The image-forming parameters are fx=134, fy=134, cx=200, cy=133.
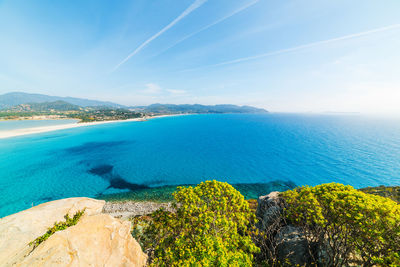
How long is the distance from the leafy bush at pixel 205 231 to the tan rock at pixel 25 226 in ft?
27.4

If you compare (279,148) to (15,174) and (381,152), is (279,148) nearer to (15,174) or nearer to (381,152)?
(381,152)

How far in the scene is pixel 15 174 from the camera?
4169 centimetres

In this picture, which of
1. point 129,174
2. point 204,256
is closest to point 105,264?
point 204,256

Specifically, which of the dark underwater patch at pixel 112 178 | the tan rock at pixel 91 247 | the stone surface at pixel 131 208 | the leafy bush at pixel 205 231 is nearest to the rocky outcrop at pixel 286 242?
the leafy bush at pixel 205 231

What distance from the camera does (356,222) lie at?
8734 millimetres

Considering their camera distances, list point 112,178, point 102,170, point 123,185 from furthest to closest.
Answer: point 102,170, point 112,178, point 123,185

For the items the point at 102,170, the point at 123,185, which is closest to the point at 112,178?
the point at 123,185

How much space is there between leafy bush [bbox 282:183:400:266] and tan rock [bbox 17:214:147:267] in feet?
45.4

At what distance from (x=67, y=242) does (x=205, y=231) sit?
8432 millimetres

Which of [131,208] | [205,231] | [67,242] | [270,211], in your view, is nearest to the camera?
[67,242]

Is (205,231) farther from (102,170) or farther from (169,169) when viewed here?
(102,170)

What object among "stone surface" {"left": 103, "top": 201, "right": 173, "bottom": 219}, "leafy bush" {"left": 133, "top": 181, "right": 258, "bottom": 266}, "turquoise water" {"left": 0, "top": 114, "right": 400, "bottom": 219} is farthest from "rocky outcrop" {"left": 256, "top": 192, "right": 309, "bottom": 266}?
"turquoise water" {"left": 0, "top": 114, "right": 400, "bottom": 219}

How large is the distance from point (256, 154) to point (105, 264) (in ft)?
200

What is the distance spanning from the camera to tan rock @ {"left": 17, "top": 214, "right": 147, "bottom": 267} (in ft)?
22.2
